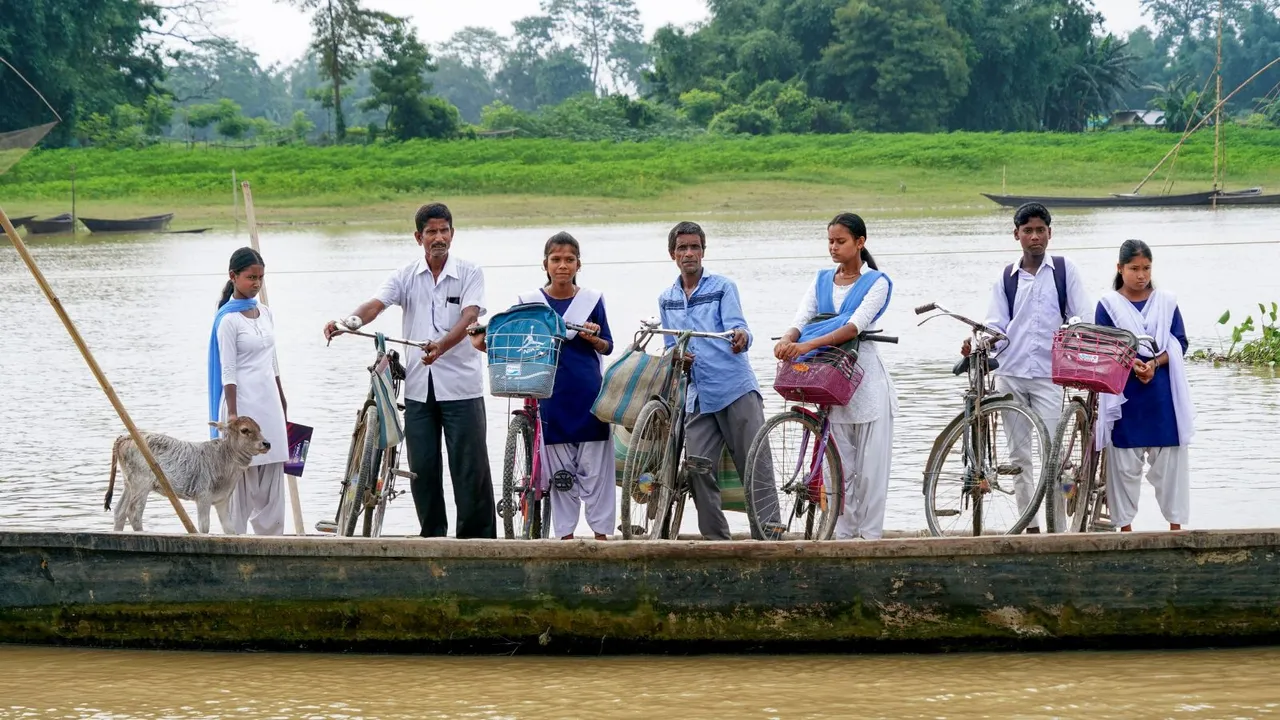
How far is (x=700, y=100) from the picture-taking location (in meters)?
52.6

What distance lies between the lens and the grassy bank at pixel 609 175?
37.0 meters

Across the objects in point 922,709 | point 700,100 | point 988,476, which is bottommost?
point 922,709

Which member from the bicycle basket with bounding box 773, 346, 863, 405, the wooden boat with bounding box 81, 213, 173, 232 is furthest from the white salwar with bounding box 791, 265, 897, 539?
the wooden boat with bounding box 81, 213, 173, 232

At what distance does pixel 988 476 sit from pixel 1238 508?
2.20 m

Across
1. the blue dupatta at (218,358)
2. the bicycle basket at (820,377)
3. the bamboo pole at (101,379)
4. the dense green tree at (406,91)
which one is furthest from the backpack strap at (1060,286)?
the dense green tree at (406,91)

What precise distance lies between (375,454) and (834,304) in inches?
73.3

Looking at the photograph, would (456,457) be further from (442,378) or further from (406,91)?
(406,91)

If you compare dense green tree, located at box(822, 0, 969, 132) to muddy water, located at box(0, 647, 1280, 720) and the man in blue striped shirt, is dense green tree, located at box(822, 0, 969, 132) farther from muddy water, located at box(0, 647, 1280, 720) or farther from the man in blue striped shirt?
muddy water, located at box(0, 647, 1280, 720)

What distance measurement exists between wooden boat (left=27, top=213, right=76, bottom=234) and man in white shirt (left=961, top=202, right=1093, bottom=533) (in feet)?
103

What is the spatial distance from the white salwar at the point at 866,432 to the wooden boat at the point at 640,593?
79 centimetres

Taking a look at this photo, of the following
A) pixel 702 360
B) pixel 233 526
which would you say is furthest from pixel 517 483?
pixel 233 526

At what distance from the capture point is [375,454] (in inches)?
239

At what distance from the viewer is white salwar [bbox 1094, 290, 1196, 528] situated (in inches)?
240

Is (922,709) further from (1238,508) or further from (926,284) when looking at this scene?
(926,284)
